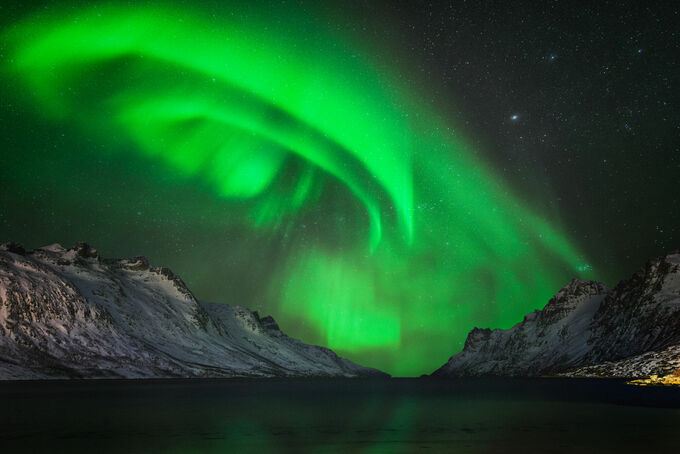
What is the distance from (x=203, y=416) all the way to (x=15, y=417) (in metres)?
22.7

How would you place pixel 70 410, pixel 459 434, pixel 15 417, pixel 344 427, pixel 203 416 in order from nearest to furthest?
1. pixel 459 434
2. pixel 344 427
3. pixel 15 417
4. pixel 203 416
5. pixel 70 410

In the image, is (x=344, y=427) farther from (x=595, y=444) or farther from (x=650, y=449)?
(x=650, y=449)

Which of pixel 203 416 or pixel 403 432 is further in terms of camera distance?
pixel 203 416

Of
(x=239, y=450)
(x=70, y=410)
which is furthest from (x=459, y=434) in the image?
(x=70, y=410)

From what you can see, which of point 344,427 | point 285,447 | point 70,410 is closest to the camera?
point 285,447

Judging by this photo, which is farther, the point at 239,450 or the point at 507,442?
the point at 507,442

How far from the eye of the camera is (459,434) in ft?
180

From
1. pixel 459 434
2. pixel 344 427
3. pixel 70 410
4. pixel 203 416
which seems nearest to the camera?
pixel 459 434

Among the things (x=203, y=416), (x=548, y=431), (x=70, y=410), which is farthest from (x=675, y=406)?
(x=70, y=410)

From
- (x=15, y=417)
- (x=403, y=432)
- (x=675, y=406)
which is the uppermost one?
(x=675, y=406)

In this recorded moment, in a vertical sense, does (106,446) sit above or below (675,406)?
below

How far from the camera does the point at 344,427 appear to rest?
63.1 meters

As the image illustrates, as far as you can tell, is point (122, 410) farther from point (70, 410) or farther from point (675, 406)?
point (675, 406)

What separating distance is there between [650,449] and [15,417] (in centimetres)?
6977
